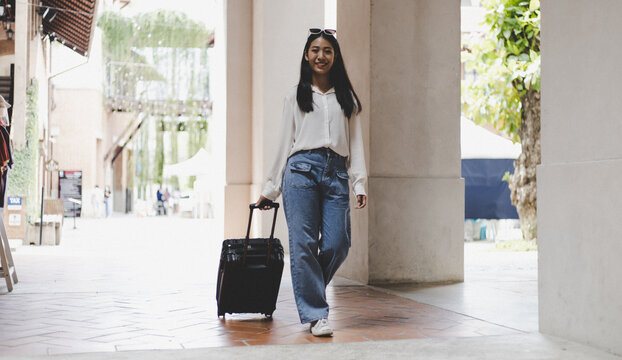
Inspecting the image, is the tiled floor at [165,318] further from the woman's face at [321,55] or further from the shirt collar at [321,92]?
the woman's face at [321,55]

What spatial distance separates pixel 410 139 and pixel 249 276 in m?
2.51

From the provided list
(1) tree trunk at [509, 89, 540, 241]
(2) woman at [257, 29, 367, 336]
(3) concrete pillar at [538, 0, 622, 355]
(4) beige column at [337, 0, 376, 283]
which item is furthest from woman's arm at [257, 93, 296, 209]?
(1) tree trunk at [509, 89, 540, 241]

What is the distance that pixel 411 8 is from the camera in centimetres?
649

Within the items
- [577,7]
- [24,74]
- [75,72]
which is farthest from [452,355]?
[75,72]

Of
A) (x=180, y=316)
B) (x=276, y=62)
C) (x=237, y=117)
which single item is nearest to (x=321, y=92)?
(x=180, y=316)

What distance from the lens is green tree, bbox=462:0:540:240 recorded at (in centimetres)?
1147

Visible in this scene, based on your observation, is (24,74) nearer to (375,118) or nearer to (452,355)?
(375,118)

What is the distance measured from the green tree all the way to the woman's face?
746cm

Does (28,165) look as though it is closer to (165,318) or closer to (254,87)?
(254,87)

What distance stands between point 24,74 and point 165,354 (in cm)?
1081

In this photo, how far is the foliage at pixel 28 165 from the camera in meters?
13.4

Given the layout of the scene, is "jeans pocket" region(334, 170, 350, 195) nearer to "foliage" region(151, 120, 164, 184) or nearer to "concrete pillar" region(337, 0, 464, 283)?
"concrete pillar" region(337, 0, 464, 283)

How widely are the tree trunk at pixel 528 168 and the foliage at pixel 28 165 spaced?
26.2 ft

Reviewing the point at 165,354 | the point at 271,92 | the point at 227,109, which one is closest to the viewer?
the point at 165,354
